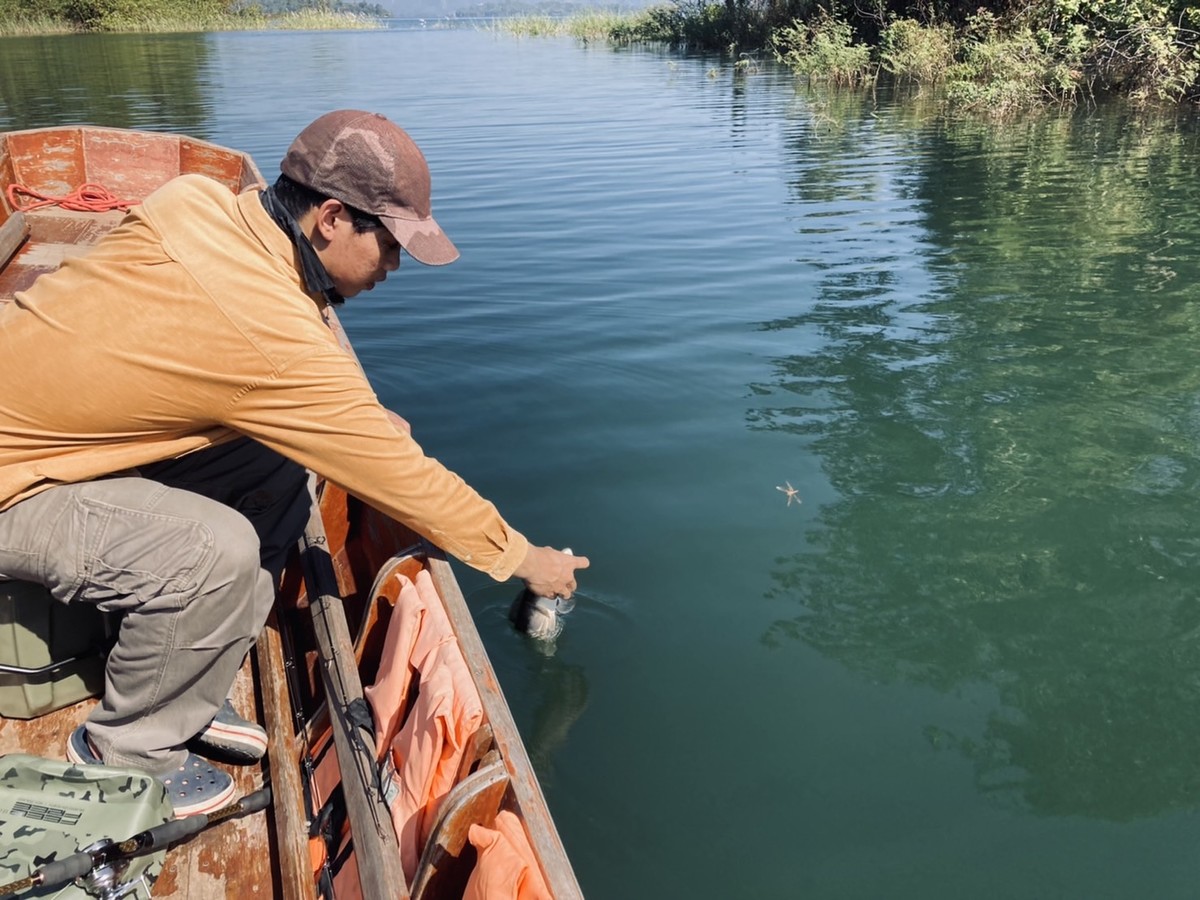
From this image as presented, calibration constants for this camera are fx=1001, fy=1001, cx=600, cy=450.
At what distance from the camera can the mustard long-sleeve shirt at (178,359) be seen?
8.26 ft

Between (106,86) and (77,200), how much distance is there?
22.9 m

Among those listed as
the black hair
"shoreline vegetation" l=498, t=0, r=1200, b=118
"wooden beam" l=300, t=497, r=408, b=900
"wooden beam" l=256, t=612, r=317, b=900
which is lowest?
"wooden beam" l=256, t=612, r=317, b=900

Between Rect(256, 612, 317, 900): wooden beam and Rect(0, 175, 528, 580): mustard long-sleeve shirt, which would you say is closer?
Rect(0, 175, 528, 580): mustard long-sleeve shirt

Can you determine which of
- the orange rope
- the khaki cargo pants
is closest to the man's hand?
the khaki cargo pants

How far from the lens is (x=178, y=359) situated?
2531 mm

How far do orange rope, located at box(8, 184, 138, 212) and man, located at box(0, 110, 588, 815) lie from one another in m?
6.92

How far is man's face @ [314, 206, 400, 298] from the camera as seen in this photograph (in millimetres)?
2740

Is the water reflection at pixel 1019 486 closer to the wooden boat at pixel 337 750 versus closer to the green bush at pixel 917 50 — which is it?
the wooden boat at pixel 337 750

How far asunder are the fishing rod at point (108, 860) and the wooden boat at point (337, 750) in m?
0.17

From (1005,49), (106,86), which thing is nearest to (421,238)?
(1005,49)

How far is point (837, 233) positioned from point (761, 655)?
8352 millimetres

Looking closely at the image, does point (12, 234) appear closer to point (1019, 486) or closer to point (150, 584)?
point (150, 584)

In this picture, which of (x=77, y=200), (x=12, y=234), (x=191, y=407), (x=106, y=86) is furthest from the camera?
(x=106, y=86)

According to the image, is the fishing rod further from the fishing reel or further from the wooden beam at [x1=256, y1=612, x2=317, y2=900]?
the wooden beam at [x1=256, y1=612, x2=317, y2=900]
